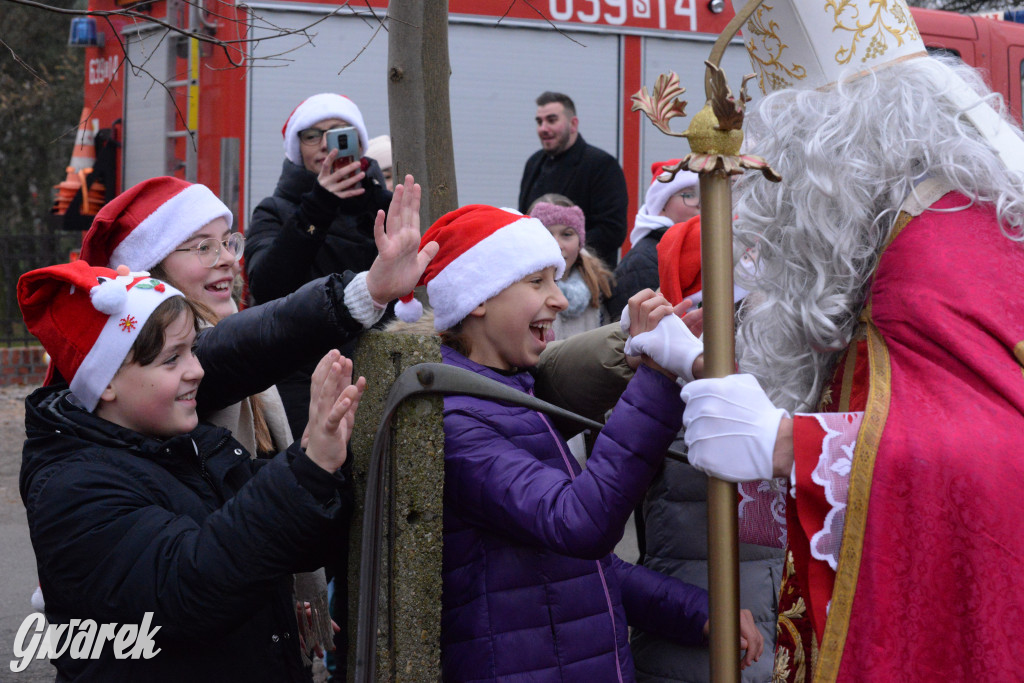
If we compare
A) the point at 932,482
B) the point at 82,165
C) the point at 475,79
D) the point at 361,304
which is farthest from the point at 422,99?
the point at 82,165

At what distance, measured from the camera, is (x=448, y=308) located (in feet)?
7.97

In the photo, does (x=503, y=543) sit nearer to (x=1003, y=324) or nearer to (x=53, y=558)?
(x=53, y=558)

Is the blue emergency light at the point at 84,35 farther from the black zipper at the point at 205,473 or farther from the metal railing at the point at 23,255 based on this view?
the black zipper at the point at 205,473

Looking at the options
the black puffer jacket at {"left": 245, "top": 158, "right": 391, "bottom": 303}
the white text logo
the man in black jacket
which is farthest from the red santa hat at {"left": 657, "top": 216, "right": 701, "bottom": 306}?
the man in black jacket

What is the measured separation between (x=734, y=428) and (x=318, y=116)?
3.01 meters

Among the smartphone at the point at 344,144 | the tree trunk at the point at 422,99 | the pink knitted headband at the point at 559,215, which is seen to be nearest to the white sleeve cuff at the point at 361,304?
the smartphone at the point at 344,144

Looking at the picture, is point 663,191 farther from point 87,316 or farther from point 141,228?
point 87,316

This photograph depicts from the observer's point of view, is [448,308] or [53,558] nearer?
[53,558]

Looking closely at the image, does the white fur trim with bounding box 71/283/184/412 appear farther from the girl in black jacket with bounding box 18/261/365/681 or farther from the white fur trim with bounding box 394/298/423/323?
the white fur trim with bounding box 394/298/423/323

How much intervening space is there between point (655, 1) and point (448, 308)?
6.70m

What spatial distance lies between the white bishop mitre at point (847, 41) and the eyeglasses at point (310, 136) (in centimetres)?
267

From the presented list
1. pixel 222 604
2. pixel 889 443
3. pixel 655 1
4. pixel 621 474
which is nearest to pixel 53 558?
pixel 222 604

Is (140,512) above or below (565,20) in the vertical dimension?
below

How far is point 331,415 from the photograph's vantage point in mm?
2002
